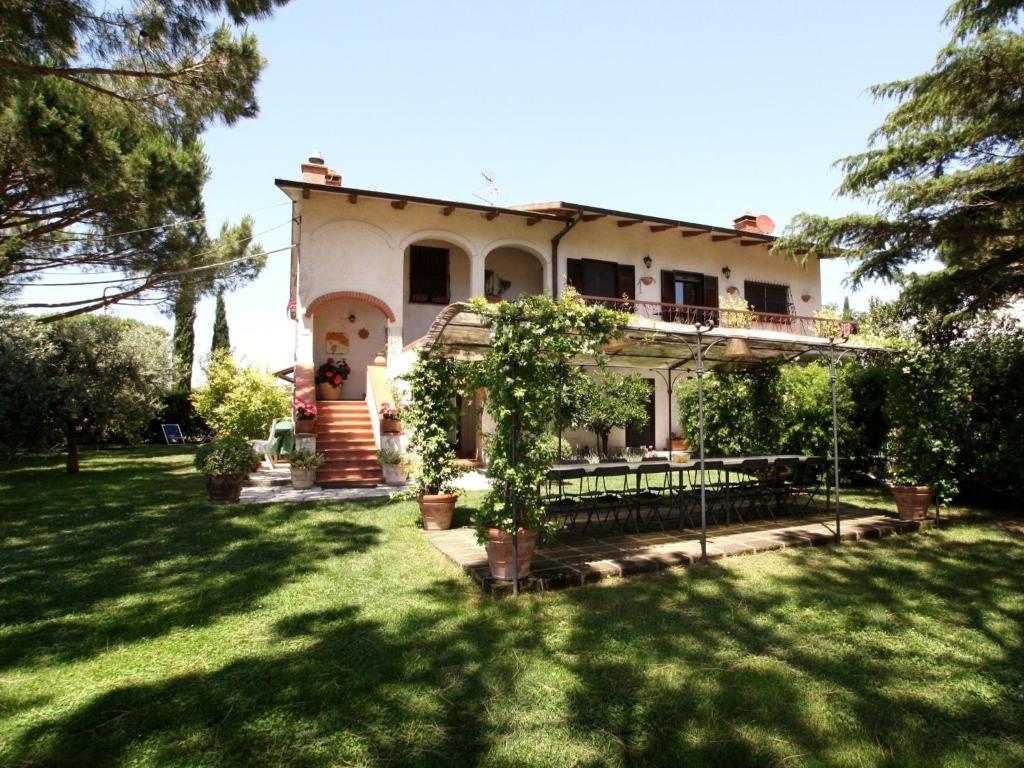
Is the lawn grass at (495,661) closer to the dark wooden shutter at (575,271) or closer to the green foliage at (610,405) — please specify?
the green foliage at (610,405)

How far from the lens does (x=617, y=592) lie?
4.69m

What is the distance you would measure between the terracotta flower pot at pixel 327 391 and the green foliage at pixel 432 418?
6882 millimetres

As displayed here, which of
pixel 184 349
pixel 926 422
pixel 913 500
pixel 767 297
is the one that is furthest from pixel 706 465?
pixel 184 349

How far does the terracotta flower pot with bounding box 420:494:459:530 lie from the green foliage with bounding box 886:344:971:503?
231 inches

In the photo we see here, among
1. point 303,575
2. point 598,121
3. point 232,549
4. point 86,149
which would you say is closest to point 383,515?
point 232,549

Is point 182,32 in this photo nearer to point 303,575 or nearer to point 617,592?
point 303,575

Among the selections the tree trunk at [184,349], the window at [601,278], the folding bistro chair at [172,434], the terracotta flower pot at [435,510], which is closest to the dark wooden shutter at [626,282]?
the window at [601,278]

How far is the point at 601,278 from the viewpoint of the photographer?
15812mm

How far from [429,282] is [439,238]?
5.44 ft

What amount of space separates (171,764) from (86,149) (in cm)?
1076

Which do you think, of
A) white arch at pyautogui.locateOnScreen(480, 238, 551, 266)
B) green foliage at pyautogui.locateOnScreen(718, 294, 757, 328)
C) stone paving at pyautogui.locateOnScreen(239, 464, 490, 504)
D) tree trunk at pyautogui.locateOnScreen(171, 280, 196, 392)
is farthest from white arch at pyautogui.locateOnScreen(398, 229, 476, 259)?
tree trunk at pyautogui.locateOnScreen(171, 280, 196, 392)

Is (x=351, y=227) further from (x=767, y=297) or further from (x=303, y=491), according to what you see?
(x=767, y=297)

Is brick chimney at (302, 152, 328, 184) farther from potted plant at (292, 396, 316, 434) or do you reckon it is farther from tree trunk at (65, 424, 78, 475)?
tree trunk at (65, 424, 78, 475)

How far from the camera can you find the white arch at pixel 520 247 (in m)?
14.5
